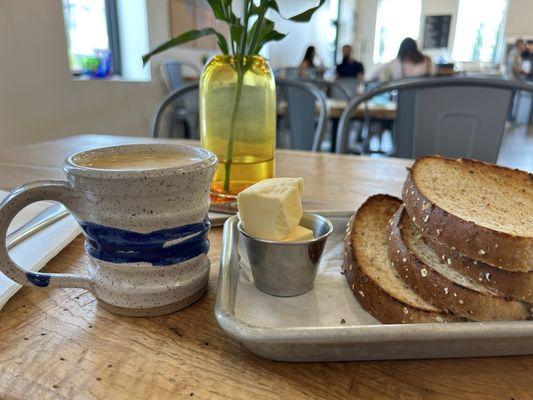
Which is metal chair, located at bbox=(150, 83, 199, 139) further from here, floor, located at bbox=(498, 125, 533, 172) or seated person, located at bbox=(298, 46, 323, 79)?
floor, located at bbox=(498, 125, 533, 172)

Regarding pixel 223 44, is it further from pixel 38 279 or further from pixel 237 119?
pixel 38 279

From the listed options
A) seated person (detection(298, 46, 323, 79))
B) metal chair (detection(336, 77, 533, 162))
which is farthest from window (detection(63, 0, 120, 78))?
metal chair (detection(336, 77, 533, 162))

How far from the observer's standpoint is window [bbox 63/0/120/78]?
8.27 feet

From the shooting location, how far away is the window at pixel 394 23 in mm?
7277

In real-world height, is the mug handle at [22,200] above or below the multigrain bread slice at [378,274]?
above

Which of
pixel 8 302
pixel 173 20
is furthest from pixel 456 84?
pixel 173 20

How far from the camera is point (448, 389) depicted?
0.28 m

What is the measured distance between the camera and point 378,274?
1.26ft

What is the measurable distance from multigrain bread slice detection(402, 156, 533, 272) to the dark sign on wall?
7734mm

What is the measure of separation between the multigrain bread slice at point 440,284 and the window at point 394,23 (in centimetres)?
773

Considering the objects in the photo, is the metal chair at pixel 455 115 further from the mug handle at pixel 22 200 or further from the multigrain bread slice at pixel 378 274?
the mug handle at pixel 22 200

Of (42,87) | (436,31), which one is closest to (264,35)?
(42,87)

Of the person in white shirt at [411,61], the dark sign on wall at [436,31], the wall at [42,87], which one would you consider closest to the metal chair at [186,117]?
the wall at [42,87]

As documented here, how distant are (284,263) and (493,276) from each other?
18cm
